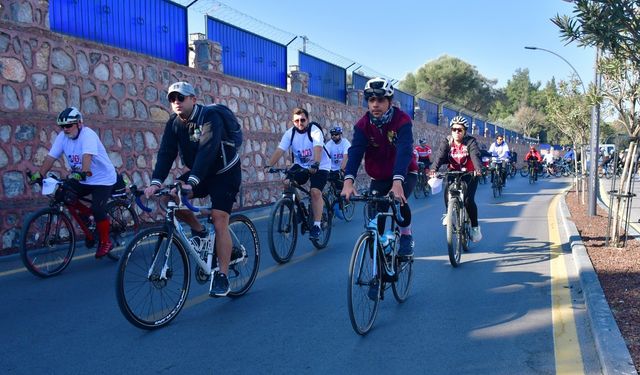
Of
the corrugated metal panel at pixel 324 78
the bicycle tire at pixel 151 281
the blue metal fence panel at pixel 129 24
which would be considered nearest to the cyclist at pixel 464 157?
the bicycle tire at pixel 151 281

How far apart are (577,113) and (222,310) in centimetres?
1501

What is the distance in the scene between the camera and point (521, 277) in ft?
21.2

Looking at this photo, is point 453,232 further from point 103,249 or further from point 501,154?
point 501,154

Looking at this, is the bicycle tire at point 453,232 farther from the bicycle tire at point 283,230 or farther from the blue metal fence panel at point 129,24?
the blue metal fence panel at point 129,24

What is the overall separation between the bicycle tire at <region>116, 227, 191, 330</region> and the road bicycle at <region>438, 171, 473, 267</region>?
3389 mm

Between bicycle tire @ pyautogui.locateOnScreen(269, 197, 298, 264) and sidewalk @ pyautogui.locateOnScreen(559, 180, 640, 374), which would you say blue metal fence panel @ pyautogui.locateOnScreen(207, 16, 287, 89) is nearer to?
bicycle tire @ pyautogui.locateOnScreen(269, 197, 298, 264)

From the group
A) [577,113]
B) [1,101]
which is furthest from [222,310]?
[577,113]

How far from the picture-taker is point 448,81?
76500 millimetres

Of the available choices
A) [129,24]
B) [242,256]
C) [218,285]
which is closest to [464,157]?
[242,256]

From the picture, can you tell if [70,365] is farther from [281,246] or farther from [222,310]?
[281,246]

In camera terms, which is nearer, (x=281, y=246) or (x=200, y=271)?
(x=200, y=271)

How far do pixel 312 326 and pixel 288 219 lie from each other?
278 cm

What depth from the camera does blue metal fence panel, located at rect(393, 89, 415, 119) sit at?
29928 mm

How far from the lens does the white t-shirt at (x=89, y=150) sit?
22.1 ft
